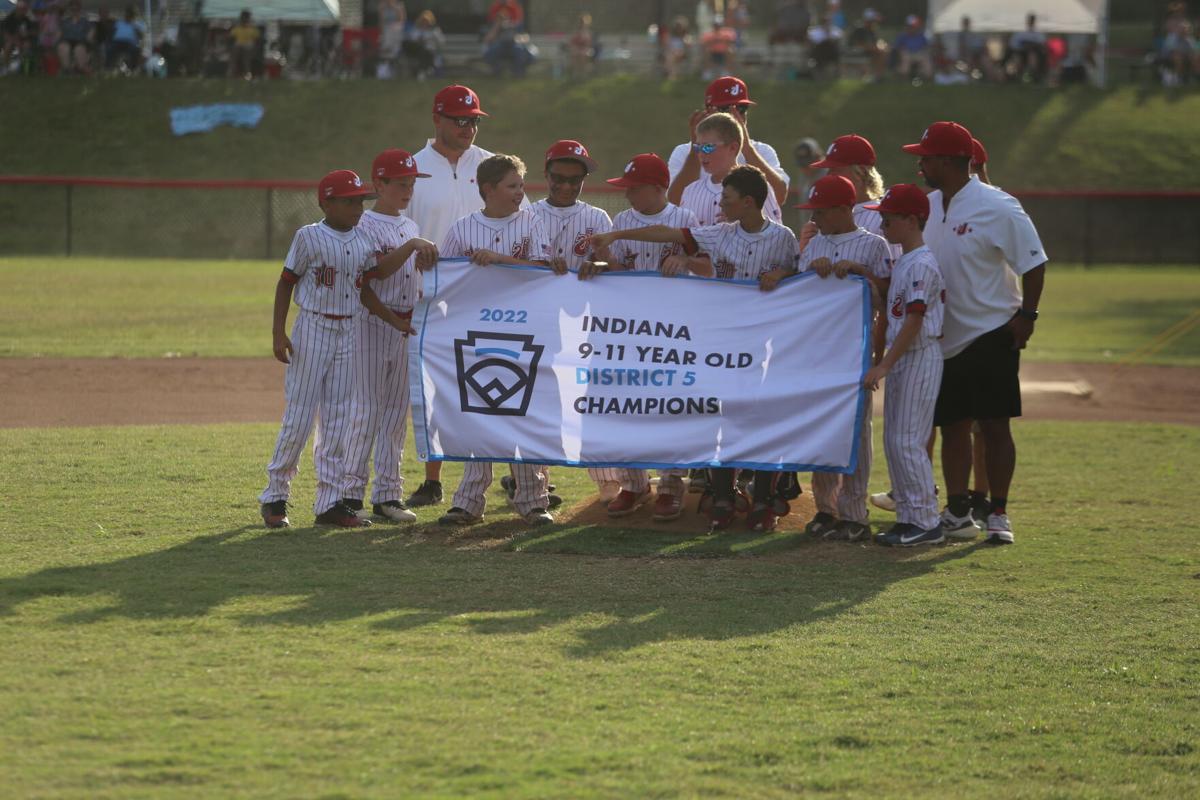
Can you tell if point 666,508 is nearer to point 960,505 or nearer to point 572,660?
point 960,505

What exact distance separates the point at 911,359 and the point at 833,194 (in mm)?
963

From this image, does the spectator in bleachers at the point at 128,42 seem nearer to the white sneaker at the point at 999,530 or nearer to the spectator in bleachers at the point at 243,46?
the spectator in bleachers at the point at 243,46

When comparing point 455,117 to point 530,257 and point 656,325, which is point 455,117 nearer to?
point 530,257

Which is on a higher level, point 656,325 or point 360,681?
point 656,325

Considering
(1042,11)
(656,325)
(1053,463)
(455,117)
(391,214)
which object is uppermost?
(1042,11)

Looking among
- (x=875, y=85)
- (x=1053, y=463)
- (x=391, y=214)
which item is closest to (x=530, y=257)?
(x=391, y=214)

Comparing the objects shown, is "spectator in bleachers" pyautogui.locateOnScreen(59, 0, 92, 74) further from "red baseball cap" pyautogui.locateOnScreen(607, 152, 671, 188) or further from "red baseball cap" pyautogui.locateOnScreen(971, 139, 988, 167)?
"red baseball cap" pyautogui.locateOnScreen(971, 139, 988, 167)

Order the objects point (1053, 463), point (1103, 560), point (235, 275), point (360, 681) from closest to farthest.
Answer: point (360, 681), point (1103, 560), point (1053, 463), point (235, 275)

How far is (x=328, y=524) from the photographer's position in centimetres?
769

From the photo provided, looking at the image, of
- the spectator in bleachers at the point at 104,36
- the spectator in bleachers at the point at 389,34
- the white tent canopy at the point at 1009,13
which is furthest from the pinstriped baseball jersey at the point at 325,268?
the white tent canopy at the point at 1009,13

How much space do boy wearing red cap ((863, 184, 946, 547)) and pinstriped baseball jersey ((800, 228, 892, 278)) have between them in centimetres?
10

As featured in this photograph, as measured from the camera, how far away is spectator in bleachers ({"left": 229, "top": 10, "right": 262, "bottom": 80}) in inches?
1281

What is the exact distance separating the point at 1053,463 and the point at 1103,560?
3229 mm

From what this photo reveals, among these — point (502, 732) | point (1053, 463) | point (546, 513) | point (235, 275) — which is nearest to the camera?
point (502, 732)
